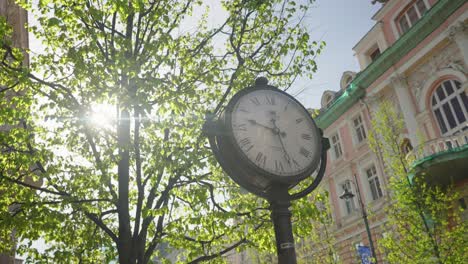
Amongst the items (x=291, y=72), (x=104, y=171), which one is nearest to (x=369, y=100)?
(x=291, y=72)

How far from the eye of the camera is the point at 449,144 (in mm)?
14766

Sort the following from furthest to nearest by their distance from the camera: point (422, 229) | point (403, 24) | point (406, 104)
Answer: point (403, 24), point (406, 104), point (422, 229)

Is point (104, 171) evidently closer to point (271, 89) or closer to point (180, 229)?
point (180, 229)

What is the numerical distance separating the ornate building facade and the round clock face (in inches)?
475

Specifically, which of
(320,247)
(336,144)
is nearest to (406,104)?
(336,144)

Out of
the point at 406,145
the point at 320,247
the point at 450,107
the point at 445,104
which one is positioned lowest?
the point at 320,247

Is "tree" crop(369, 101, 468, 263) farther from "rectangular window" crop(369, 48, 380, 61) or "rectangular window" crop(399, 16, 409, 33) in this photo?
"rectangular window" crop(369, 48, 380, 61)

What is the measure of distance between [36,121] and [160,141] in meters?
2.67

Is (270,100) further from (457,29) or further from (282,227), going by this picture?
(457,29)

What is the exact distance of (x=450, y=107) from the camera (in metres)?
15.4

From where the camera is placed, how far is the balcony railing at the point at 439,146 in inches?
520

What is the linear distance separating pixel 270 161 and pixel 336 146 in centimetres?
2127

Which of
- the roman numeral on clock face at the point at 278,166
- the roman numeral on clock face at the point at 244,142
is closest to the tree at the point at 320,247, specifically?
the roman numeral on clock face at the point at 278,166

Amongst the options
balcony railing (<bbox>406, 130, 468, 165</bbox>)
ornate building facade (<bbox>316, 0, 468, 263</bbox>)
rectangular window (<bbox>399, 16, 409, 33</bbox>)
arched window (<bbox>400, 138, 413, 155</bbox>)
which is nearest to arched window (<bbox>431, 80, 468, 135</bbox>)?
ornate building facade (<bbox>316, 0, 468, 263</bbox>)
